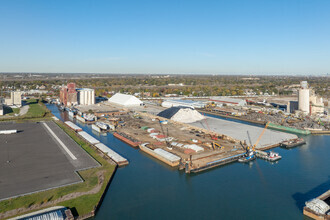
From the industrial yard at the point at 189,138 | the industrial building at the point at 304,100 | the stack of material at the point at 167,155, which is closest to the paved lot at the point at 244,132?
the industrial yard at the point at 189,138

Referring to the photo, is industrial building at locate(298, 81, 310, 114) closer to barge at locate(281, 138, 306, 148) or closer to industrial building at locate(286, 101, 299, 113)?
industrial building at locate(286, 101, 299, 113)

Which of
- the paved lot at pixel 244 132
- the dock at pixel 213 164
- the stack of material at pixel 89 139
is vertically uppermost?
the paved lot at pixel 244 132

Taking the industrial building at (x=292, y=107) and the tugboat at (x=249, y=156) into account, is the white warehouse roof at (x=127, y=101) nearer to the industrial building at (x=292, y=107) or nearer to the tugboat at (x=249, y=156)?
the industrial building at (x=292, y=107)

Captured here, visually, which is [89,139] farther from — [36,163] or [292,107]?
[292,107]

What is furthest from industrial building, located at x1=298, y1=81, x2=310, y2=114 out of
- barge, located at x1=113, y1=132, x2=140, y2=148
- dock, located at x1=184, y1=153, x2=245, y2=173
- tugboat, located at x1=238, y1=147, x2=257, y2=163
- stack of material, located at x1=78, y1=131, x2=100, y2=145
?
stack of material, located at x1=78, y1=131, x2=100, y2=145

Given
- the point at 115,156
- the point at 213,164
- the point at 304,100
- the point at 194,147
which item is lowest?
the point at 213,164

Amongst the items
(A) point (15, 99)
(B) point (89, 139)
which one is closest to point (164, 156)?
(B) point (89, 139)

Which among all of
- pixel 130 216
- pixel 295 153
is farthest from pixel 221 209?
pixel 295 153
